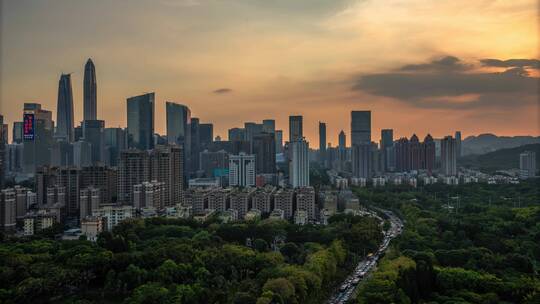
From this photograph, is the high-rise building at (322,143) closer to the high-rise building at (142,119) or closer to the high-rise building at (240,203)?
the high-rise building at (142,119)

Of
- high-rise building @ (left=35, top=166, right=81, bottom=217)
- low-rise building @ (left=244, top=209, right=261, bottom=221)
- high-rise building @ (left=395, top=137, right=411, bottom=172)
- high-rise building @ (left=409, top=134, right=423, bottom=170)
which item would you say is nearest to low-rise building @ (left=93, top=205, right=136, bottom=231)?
high-rise building @ (left=35, top=166, right=81, bottom=217)

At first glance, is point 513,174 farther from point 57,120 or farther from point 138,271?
point 138,271

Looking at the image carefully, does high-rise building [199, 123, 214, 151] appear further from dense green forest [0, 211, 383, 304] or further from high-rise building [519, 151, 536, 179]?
dense green forest [0, 211, 383, 304]

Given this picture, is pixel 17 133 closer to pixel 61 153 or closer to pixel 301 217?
pixel 61 153

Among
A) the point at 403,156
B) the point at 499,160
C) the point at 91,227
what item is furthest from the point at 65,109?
the point at 499,160

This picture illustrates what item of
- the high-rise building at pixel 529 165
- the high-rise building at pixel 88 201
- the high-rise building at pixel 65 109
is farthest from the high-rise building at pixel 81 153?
the high-rise building at pixel 529 165

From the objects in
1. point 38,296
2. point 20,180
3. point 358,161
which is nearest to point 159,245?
point 38,296

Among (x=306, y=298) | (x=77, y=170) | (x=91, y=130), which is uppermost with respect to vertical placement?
(x=91, y=130)
